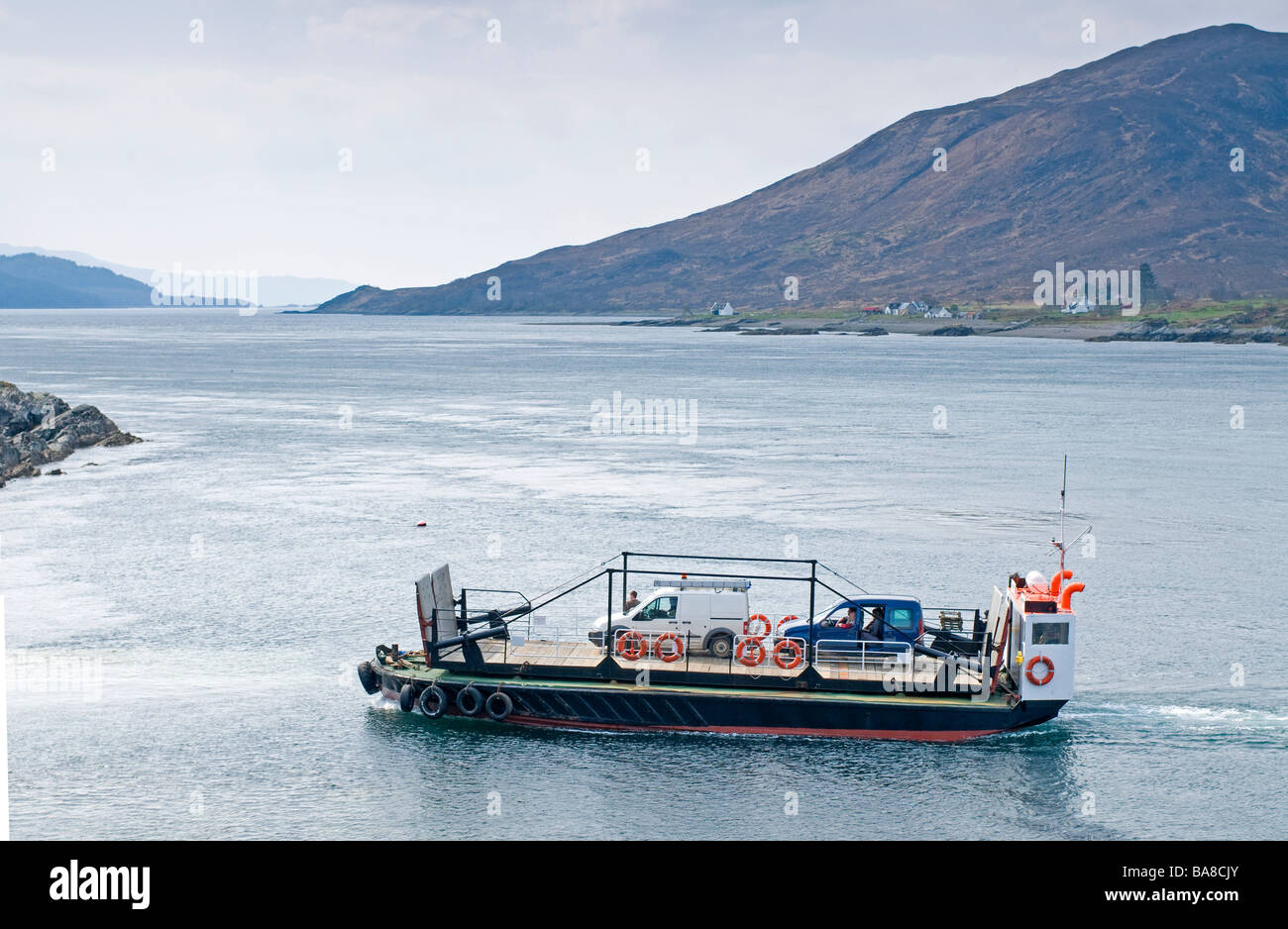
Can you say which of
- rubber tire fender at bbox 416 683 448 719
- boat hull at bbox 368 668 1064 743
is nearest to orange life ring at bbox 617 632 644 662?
boat hull at bbox 368 668 1064 743

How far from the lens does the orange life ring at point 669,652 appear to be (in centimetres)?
3672

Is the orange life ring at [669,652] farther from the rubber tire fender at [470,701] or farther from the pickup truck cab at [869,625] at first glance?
the rubber tire fender at [470,701]

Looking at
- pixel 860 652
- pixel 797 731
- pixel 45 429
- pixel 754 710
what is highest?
pixel 45 429

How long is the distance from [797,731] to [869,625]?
173 inches

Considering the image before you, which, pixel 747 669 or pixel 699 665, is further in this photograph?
pixel 699 665

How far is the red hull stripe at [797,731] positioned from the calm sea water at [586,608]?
12.0 inches

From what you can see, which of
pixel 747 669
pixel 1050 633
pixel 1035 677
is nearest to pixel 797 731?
pixel 747 669

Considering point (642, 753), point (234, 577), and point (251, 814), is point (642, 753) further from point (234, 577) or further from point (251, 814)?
point (234, 577)

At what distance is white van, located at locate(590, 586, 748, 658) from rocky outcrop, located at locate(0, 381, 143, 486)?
60169 millimetres

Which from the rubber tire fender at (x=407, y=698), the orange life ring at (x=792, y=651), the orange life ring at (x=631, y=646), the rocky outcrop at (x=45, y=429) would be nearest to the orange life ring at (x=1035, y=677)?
the orange life ring at (x=792, y=651)

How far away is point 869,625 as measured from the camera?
38.0 metres

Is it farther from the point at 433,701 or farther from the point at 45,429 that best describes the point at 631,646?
the point at 45,429
